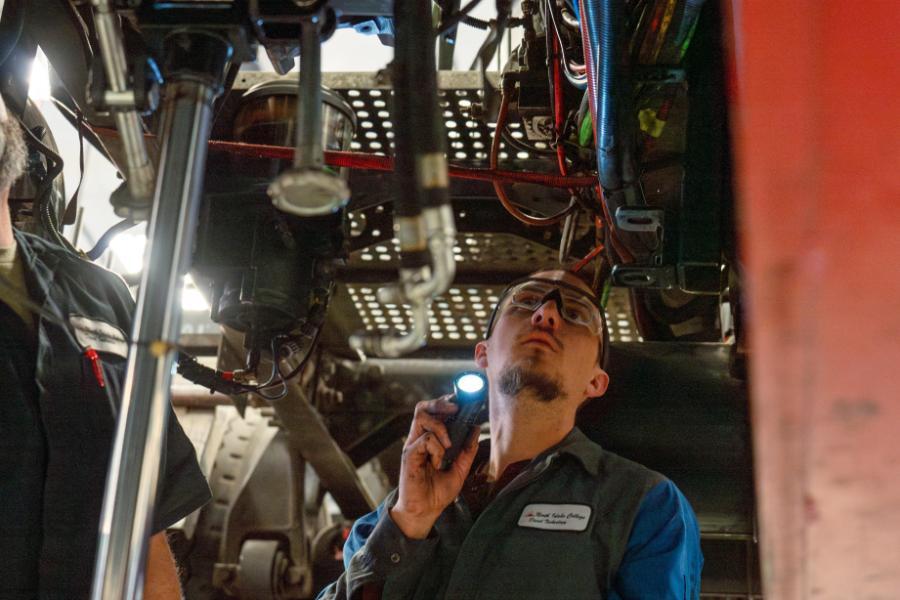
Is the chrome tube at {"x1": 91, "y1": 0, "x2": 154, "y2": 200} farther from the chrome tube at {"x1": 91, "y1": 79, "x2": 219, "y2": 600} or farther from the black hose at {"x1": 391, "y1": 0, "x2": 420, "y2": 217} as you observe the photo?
the black hose at {"x1": 391, "y1": 0, "x2": 420, "y2": 217}

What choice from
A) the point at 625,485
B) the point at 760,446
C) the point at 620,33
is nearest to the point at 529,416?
the point at 625,485

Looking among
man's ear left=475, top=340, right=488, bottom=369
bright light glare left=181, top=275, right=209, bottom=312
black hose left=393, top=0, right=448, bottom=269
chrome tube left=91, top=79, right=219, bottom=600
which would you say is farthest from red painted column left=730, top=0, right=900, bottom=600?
bright light glare left=181, top=275, right=209, bottom=312

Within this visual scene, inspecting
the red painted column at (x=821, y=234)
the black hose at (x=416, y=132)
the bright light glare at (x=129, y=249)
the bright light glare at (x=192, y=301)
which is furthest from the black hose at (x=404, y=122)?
the bright light glare at (x=192, y=301)

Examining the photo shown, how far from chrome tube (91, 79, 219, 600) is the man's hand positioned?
3.60 feet

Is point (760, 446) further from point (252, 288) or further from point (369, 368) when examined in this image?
point (369, 368)

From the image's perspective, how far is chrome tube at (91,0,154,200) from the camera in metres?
1.00

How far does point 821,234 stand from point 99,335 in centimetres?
145

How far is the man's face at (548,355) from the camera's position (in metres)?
2.34

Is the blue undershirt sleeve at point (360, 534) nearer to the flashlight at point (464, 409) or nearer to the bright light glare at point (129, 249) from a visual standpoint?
the flashlight at point (464, 409)

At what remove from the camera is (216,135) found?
2145 mm

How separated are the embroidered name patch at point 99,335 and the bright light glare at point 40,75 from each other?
49 cm

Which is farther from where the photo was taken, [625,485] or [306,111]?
[625,485]

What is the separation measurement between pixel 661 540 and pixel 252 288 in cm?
94

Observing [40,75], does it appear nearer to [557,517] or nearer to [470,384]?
[470,384]
